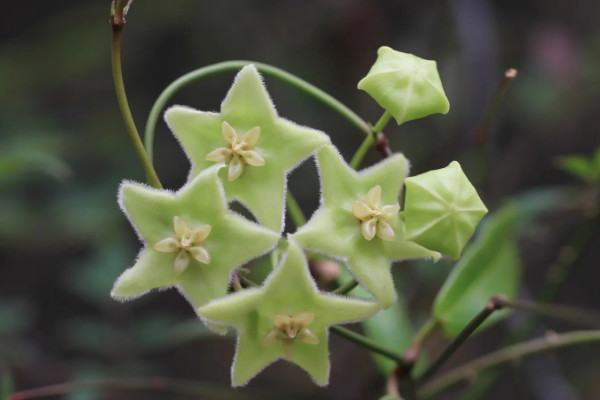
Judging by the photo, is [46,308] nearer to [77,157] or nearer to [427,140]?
[77,157]

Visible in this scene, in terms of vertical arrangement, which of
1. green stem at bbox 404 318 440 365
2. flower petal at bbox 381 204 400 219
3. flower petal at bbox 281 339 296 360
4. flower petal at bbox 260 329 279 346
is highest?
flower petal at bbox 381 204 400 219

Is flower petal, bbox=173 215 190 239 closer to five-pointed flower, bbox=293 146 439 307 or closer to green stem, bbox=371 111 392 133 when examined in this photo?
five-pointed flower, bbox=293 146 439 307

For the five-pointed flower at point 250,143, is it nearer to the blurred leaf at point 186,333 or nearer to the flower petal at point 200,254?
the flower petal at point 200,254

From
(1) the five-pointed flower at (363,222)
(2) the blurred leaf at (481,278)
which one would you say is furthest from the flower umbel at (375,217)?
(2) the blurred leaf at (481,278)

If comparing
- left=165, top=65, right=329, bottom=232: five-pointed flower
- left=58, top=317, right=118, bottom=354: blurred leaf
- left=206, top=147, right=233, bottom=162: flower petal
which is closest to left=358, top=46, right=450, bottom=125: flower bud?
left=165, top=65, right=329, bottom=232: five-pointed flower

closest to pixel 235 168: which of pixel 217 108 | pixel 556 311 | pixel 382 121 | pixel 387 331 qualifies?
pixel 382 121
